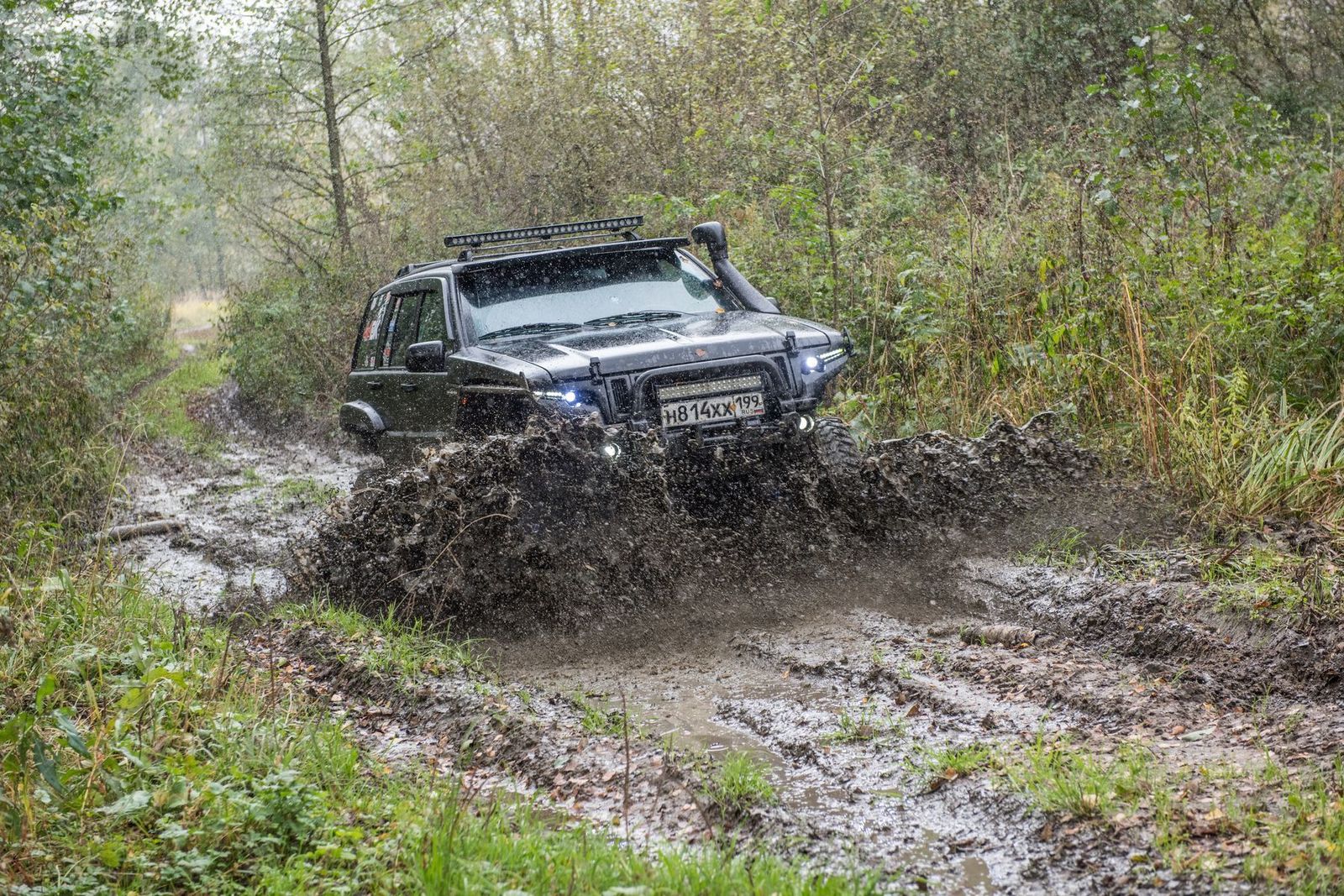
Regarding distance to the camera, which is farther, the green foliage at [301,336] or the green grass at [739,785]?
the green foliage at [301,336]

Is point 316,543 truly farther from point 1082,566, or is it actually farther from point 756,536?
point 1082,566

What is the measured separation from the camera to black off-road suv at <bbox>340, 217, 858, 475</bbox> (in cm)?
589

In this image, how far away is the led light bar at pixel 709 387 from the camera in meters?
5.92

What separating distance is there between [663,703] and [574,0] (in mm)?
14881

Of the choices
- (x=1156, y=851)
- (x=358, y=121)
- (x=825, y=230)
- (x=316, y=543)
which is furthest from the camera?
(x=358, y=121)

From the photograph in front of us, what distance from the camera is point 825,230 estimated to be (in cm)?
1039

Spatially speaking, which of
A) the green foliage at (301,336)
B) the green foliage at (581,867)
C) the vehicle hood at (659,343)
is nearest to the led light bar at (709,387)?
the vehicle hood at (659,343)

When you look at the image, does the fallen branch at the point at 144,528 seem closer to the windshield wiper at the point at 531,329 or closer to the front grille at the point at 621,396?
the windshield wiper at the point at 531,329

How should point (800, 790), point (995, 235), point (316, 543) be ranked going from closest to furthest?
point (800, 790) < point (316, 543) < point (995, 235)

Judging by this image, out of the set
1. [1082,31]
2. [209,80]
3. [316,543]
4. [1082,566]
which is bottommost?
[1082,566]

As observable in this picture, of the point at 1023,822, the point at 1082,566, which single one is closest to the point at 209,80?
the point at 1082,566

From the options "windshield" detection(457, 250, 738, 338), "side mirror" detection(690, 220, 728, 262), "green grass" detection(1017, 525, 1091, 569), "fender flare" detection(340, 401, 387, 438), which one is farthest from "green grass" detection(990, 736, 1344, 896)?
"fender flare" detection(340, 401, 387, 438)

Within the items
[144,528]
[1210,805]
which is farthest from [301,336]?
[1210,805]

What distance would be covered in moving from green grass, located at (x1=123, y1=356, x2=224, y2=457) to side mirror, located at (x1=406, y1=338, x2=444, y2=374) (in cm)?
412
